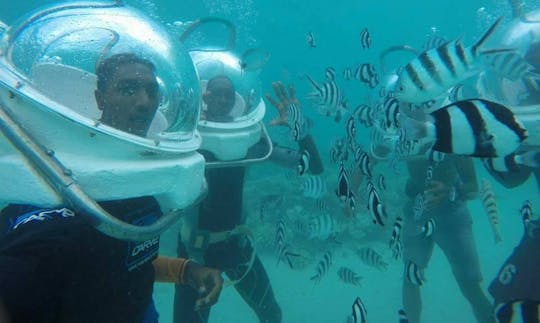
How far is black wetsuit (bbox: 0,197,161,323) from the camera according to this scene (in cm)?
150

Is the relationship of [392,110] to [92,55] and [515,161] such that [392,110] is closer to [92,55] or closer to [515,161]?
[515,161]

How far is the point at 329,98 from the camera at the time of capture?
5426 mm

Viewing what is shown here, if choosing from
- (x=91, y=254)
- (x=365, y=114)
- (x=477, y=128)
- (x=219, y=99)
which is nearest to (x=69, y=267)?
(x=91, y=254)

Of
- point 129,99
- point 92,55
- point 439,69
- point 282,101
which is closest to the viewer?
point 129,99

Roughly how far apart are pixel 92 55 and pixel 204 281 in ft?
6.13

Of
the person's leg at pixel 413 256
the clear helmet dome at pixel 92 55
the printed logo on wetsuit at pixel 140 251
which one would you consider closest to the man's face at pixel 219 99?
the clear helmet dome at pixel 92 55

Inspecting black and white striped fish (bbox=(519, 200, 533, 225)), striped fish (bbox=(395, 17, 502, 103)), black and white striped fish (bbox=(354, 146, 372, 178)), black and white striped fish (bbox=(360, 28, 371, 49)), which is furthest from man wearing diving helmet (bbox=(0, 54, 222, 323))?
black and white striped fish (bbox=(360, 28, 371, 49))

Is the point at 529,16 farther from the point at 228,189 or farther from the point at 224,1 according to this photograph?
the point at 224,1

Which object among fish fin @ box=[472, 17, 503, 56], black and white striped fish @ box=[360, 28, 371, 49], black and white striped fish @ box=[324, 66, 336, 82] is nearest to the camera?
fish fin @ box=[472, 17, 503, 56]

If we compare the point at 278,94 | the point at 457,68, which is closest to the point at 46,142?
the point at 457,68

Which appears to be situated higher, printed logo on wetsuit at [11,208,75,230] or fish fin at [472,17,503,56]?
fish fin at [472,17,503,56]

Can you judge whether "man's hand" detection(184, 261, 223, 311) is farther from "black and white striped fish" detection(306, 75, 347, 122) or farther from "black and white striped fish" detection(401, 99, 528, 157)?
"black and white striped fish" detection(306, 75, 347, 122)

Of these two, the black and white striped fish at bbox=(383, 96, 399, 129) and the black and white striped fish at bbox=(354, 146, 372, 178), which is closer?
the black and white striped fish at bbox=(383, 96, 399, 129)

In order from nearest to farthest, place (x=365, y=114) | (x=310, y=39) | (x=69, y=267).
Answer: (x=69, y=267) < (x=365, y=114) < (x=310, y=39)
